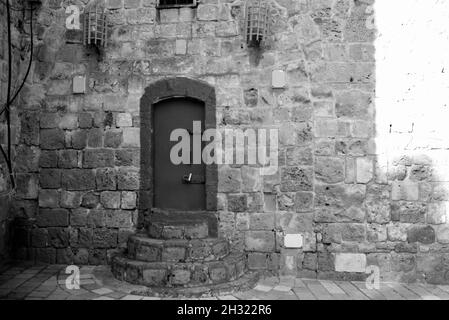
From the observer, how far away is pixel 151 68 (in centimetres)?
486

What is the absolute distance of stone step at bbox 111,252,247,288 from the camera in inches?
155

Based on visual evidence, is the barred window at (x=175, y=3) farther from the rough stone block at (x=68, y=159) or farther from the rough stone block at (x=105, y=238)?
the rough stone block at (x=105, y=238)

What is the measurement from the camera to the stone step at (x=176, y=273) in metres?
3.95

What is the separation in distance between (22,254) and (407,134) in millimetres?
5139

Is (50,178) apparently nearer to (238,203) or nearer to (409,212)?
(238,203)

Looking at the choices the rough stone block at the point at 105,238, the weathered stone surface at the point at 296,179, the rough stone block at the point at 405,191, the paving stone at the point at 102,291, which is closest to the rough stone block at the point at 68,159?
the rough stone block at the point at 105,238

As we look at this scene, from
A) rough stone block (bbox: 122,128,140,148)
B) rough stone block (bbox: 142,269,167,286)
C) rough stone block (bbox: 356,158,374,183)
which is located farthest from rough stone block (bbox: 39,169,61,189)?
rough stone block (bbox: 356,158,374,183)

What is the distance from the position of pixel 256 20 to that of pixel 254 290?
10.3 ft

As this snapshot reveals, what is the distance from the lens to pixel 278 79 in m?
4.71

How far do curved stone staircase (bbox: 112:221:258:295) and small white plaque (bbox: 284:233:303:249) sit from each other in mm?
541

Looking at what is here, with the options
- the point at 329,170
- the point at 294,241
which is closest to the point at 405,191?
the point at 329,170

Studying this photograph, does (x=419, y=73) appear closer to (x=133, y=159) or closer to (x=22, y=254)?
(x=133, y=159)

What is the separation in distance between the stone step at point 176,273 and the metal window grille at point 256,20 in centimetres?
271

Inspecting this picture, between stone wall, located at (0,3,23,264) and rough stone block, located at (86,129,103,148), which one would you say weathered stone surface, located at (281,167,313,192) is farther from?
stone wall, located at (0,3,23,264)
